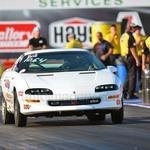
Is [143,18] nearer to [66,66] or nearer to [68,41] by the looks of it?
[68,41]

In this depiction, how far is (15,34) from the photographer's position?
26531 mm

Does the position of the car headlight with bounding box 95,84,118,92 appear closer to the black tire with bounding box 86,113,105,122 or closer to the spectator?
the black tire with bounding box 86,113,105,122

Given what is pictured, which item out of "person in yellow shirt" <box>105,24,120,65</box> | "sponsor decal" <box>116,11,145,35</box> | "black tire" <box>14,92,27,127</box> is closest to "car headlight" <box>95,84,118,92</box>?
"black tire" <box>14,92,27,127</box>

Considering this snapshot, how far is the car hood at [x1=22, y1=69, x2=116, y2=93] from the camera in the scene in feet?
48.7

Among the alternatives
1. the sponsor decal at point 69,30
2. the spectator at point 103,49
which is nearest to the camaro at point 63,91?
the spectator at point 103,49

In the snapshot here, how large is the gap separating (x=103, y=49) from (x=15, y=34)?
11.0 ft

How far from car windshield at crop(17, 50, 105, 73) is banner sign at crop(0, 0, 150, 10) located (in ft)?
31.8

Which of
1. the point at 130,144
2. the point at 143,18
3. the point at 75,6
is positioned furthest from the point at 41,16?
the point at 130,144

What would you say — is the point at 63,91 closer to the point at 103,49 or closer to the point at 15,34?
the point at 103,49

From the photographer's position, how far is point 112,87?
15125 millimetres

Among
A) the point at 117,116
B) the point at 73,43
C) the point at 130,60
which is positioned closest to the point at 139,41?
the point at 130,60

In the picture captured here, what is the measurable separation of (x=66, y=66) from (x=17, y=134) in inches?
90.8

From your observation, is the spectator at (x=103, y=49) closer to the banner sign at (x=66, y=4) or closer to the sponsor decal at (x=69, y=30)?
the sponsor decal at (x=69, y=30)

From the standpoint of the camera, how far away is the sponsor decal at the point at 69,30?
2638 centimetres
